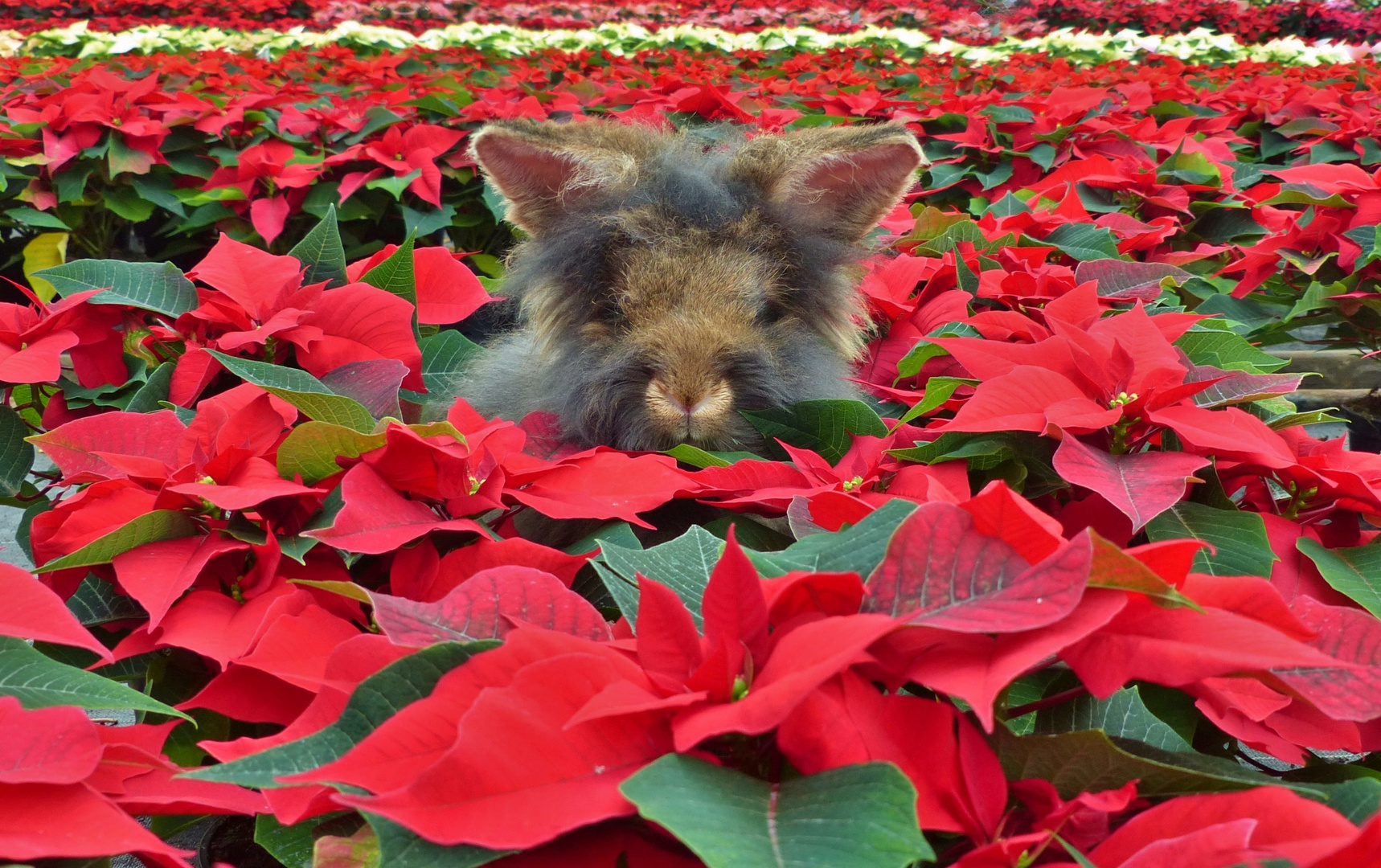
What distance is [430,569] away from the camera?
1.41 metres

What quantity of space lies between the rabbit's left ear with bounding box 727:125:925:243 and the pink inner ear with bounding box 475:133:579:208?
38 centimetres

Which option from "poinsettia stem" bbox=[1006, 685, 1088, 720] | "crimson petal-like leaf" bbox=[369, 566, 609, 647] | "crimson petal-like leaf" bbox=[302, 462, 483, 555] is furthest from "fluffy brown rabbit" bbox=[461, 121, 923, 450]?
"poinsettia stem" bbox=[1006, 685, 1088, 720]

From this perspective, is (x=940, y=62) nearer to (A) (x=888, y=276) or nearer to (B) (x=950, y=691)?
(A) (x=888, y=276)

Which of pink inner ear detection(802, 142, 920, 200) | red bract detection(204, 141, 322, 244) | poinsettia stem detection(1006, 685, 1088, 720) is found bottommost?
red bract detection(204, 141, 322, 244)

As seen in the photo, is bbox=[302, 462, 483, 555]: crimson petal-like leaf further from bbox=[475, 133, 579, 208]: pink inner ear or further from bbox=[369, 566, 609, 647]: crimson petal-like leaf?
bbox=[475, 133, 579, 208]: pink inner ear

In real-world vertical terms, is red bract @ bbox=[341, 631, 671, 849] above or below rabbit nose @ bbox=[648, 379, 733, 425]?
above

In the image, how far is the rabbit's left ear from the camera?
2.20 meters

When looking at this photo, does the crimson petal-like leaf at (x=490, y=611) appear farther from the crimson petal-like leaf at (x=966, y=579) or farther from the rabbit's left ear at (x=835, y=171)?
the rabbit's left ear at (x=835, y=171)

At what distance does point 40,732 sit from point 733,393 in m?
1.28

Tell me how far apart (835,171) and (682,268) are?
1.48ft

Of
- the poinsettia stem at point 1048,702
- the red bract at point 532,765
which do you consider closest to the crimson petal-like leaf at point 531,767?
the red bract at point 532,765

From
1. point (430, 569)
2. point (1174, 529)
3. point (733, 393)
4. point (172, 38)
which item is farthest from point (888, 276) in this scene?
point (172, 38)

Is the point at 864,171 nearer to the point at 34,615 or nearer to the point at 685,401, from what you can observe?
the point at 685,401

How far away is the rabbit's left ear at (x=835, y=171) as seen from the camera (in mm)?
2199
